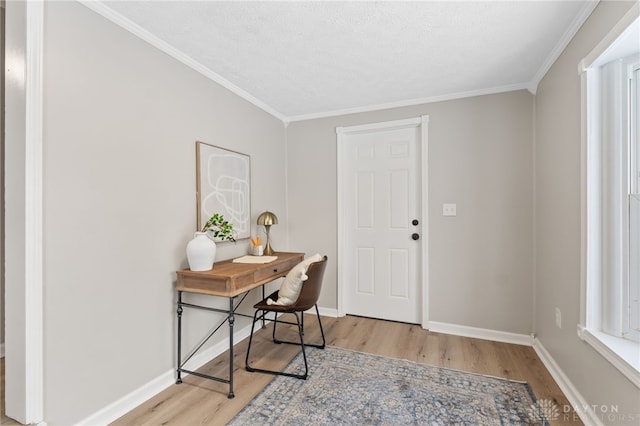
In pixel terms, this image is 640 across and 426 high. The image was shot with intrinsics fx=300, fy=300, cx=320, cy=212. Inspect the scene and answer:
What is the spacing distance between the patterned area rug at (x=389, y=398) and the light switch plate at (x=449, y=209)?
4.62 feet

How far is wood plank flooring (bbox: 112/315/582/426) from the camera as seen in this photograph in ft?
5.84

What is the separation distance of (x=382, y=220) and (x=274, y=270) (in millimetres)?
1377

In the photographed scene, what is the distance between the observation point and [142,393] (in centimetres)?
188

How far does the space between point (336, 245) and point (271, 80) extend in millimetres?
1834

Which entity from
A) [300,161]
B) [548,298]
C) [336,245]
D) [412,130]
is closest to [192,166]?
[300,161]

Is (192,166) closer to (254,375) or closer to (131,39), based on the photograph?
(131,39)

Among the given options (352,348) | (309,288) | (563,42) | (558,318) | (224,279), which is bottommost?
(352,348)

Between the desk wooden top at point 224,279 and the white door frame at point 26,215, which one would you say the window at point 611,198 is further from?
the white door frame at point 26,215

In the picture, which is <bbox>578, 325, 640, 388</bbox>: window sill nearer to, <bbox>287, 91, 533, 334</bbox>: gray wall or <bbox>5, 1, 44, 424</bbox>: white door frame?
<bbox>287, 91, 533, 334</bbox>: gray wall

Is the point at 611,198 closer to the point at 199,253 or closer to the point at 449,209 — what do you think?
the point at 449,209

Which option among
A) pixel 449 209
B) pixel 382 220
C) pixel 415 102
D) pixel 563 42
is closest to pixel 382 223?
pixel 382 220

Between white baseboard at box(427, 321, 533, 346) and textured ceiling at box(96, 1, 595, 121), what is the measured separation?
2.22 meters

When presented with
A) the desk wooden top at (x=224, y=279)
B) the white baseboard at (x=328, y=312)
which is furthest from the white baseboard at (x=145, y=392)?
the white baseboard at (x=328, y=312)

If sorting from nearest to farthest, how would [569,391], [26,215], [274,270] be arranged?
[26,215] < [569,391] < [274,270]
